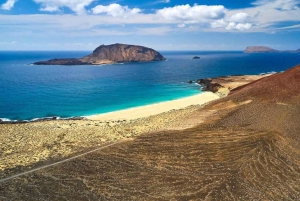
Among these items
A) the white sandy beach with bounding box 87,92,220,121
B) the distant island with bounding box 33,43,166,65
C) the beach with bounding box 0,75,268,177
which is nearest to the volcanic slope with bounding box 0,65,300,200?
the beach with bounding box 0,75,268,177

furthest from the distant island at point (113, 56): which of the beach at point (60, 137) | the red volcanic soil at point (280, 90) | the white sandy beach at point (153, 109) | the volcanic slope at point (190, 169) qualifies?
the volcanic slope at point (190, 169)

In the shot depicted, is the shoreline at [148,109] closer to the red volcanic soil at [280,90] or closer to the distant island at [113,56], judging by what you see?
the red volcanic soil at [280,90]

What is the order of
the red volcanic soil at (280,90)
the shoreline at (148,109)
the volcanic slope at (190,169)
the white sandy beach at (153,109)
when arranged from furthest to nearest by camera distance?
1. the white sandy beach at (153,109)
2. the shoreline at (148,109)
3. the red volcanic soil at (280,90)
4. the volcanic slope at (190,169)

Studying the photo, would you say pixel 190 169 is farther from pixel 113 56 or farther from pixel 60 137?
pixel 113 56

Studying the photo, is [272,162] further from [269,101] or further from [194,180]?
[269,101]

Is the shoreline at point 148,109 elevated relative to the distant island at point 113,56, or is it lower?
lower

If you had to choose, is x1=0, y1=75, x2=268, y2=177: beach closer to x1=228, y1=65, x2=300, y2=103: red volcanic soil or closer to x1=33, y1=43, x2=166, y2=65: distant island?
x1=228, y1=65, x2=300, y2=103: red volcanic soil
